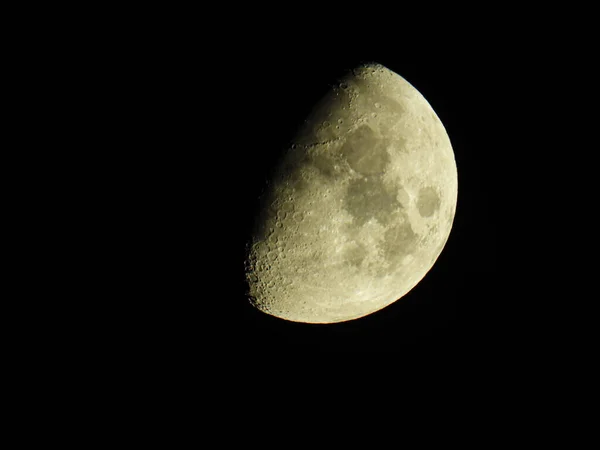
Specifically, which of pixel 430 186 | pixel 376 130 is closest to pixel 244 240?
pixel 376 130

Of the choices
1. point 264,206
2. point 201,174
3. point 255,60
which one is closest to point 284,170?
point 264,206

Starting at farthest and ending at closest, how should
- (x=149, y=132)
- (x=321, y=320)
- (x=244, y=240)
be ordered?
1. (x=321, y=320)
2. (x=244, y=240)
3. (x=149, y=132)

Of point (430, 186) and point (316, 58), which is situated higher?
point (316, 58)

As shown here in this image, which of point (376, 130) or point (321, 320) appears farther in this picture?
point (321, 320)

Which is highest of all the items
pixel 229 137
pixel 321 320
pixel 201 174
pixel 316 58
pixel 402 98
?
pixel 316 58

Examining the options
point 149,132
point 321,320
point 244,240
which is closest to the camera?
point 149,132

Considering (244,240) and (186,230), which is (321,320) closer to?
(244,240)
